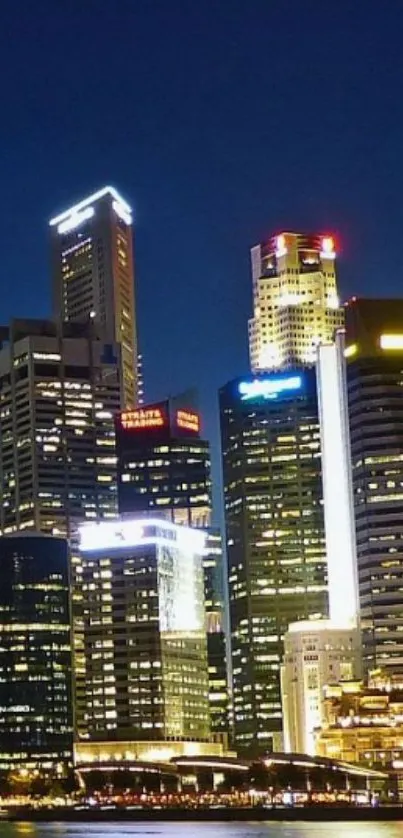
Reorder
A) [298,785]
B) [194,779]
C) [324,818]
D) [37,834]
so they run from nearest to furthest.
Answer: [37,834] → [324,818] → [298,785] → [194,779]

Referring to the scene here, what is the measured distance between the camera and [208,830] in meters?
154

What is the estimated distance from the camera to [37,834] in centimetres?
15100

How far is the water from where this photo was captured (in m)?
140

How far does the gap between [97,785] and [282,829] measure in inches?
1865

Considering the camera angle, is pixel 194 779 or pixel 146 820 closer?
pixel 146 820

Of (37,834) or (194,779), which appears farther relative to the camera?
(194,779)

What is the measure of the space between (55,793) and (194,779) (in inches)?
Answer: 551

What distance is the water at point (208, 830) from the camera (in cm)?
14012

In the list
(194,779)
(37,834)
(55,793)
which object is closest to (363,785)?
(194,779)

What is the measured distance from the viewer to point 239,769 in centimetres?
19050

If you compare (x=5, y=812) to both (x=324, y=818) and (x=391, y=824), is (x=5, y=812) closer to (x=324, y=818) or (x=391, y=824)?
(x=324, y=818)

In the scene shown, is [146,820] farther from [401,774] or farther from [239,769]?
[401,774]

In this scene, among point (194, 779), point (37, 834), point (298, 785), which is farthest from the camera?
point (194, 779)

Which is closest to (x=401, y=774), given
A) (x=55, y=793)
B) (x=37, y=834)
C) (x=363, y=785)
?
(x=363, y=785)
